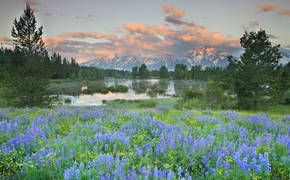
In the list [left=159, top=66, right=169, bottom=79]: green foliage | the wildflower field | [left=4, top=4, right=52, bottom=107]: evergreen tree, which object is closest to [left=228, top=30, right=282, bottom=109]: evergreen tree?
the wildflower field

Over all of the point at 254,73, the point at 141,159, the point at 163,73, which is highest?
the point at 163,73

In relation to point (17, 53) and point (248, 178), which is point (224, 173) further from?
point (17, 53)

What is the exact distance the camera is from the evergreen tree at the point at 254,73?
22.9 meters

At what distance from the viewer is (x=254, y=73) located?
910 inches

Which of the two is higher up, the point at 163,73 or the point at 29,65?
Answer: the point at 163,73

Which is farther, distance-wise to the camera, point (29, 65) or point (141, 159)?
point (29, 65)

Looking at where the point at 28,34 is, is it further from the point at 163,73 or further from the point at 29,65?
the point at 163,73

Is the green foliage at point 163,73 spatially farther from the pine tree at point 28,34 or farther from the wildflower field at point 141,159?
the wildflower field at point 141,159

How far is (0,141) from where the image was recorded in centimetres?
443

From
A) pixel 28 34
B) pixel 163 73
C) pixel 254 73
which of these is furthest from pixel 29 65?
pixel 163 73

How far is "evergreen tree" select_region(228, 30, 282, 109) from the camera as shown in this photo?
75.0 ft

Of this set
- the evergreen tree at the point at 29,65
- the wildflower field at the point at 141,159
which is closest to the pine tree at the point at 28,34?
the evergreen tree at the point at 29,65

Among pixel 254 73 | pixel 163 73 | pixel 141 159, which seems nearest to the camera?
pixel 141 159

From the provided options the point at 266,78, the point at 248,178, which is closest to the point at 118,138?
the point at 248,178
